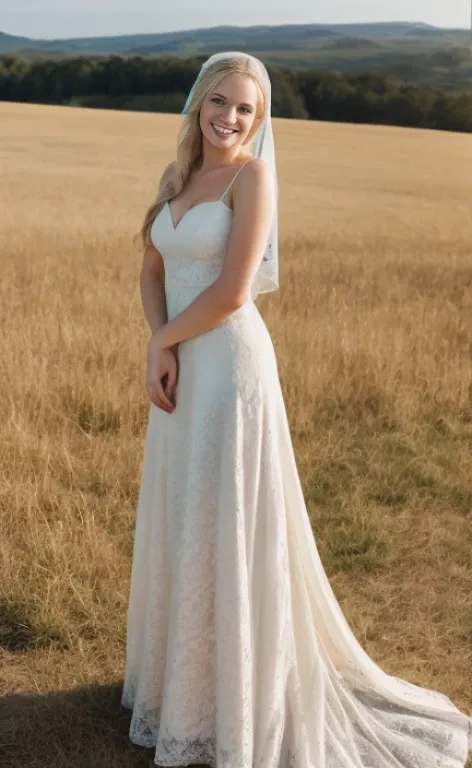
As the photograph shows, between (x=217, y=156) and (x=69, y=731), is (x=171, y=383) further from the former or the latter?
(x=69, y=731)

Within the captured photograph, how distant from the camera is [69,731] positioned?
317 cm

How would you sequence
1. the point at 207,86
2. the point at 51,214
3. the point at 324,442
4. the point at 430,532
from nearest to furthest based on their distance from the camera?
the point at 207,86
the point at 430,532
the point at 324,442
the point at 51,214

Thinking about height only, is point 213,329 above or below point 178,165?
below

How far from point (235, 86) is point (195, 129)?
20cm

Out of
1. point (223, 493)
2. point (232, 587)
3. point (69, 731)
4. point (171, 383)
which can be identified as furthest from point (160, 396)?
point (69, 731)

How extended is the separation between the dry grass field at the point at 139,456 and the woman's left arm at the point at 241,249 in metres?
1.55

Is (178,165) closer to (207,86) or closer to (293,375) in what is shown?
(207,86)

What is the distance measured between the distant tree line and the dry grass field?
27.0m

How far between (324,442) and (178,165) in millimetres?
3421

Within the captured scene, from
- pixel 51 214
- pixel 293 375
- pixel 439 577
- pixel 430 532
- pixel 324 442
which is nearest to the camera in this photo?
pixel 439 577

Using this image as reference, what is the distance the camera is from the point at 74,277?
10.4 meters

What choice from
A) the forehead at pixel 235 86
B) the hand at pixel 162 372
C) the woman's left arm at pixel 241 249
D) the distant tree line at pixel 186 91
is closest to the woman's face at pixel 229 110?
the forehead at pixel 235 86

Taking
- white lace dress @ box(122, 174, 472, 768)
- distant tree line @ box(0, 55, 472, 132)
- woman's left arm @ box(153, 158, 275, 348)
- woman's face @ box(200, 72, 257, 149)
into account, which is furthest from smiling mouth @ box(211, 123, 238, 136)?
distant tree line @ box(0, 55, 472, 132)

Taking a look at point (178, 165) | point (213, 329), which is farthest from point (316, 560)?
point (178, 165)
